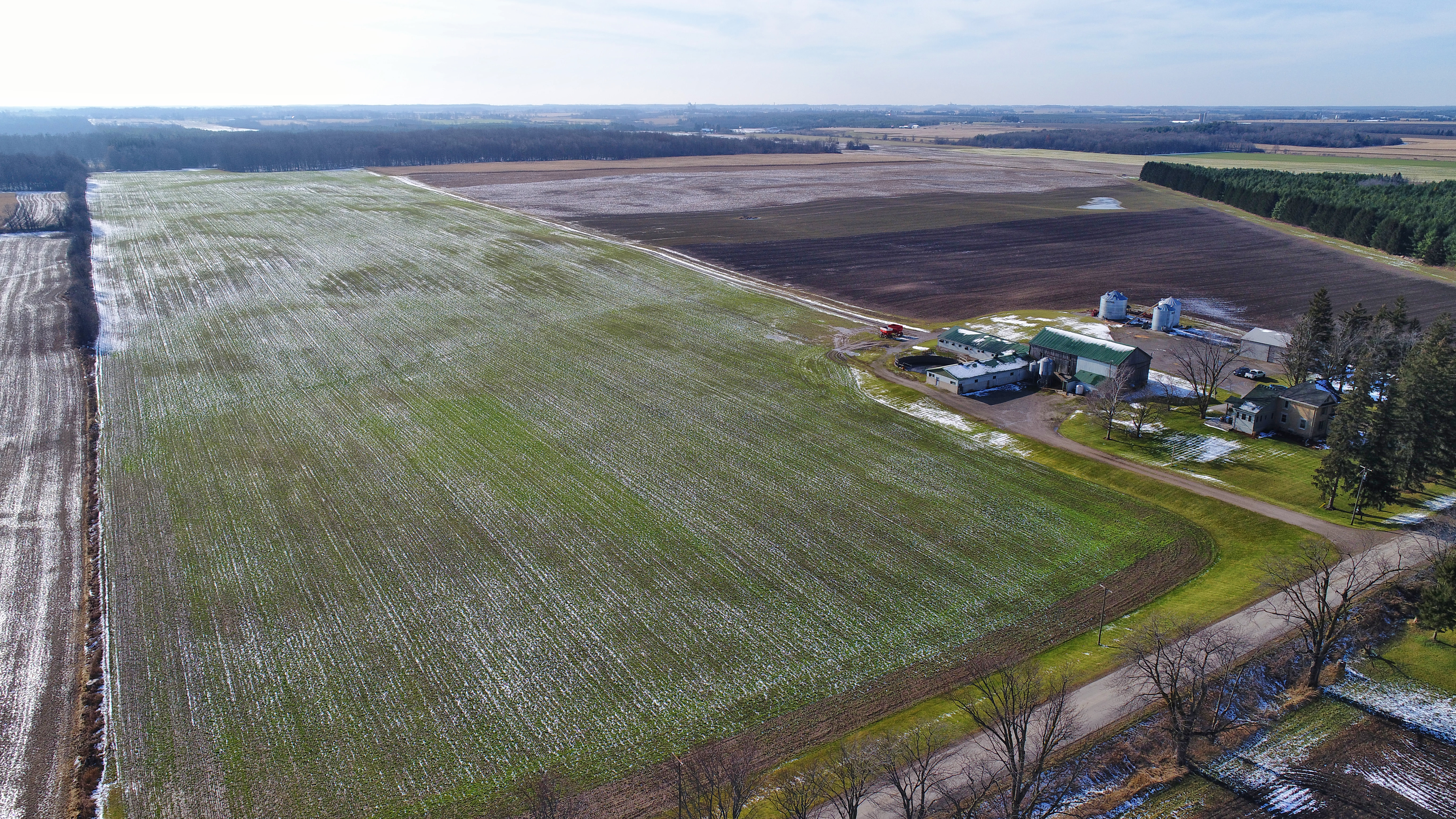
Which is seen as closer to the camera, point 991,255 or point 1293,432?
point 1293,432

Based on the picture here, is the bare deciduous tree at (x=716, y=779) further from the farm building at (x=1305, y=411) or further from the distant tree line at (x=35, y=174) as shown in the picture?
the distant tree line at (x=35, y=174)

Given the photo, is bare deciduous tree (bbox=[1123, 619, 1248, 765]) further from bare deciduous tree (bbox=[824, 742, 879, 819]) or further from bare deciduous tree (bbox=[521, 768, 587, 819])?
bare deciduous tree (bbox=[521, 768, 587, 819])

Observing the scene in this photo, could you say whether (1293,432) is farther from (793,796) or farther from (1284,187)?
(1284,187)

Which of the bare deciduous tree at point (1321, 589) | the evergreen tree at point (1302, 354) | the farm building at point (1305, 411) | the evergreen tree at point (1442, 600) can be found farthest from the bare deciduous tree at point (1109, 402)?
the evergreen tree at point (1442, 600)

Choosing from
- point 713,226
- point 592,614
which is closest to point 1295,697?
point 592,614

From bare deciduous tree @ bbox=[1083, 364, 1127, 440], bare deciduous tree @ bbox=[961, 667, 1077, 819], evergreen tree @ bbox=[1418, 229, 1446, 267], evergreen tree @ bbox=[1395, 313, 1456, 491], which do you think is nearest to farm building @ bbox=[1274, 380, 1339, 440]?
evergreen tree @ bbox=[1395, 313, 1456, 491]

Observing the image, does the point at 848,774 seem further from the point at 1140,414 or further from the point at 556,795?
the point at 1140,414
